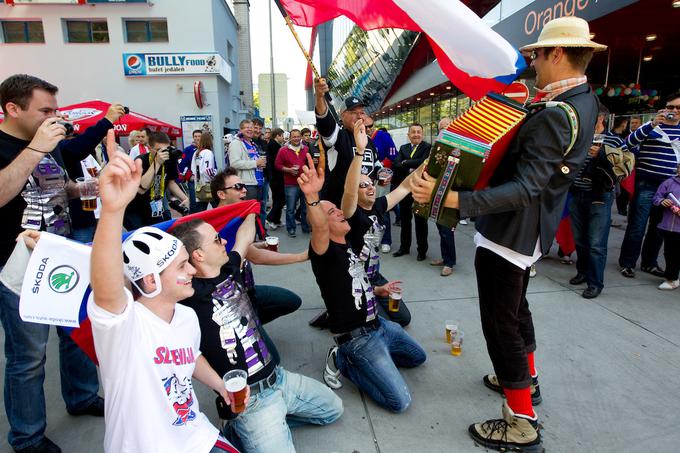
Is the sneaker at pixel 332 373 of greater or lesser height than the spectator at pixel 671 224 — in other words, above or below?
below

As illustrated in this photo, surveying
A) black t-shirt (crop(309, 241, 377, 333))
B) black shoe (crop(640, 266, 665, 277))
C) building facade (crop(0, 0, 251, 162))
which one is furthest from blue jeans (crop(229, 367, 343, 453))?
building facade (crop(0, 0, 251, 162))

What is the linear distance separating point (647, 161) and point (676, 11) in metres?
3.26

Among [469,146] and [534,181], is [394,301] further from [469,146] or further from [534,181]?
[469,146]

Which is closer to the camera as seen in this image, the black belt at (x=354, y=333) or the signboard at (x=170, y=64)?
the black belt at (x=354, y=333)

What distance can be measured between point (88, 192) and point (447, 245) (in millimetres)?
4046

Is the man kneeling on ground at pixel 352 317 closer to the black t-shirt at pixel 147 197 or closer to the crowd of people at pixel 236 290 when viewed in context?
the crowd of people at pixel 236 290

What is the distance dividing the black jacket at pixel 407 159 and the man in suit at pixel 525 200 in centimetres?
375

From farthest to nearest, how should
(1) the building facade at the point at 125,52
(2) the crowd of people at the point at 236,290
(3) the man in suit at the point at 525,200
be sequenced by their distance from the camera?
(1) the building facade at the point at 125,52 < (3) the man in suit at the point at 525,200 < (2) the crowd of people at the point at 236,290

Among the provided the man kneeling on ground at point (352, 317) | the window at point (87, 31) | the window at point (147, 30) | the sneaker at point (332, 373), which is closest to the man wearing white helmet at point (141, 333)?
the man kneeling on ground at point (352, 317)

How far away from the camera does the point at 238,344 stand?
2176mm

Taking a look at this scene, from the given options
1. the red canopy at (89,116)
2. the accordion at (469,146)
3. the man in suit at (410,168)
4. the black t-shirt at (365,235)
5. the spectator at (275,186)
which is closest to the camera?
the accordion at (469,146)

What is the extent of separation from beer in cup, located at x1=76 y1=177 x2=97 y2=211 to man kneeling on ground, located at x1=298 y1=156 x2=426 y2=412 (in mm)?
1481

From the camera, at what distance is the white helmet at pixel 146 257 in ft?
5.34

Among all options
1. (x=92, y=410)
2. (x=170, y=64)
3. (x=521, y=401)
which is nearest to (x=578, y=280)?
(x=521, y=401)
